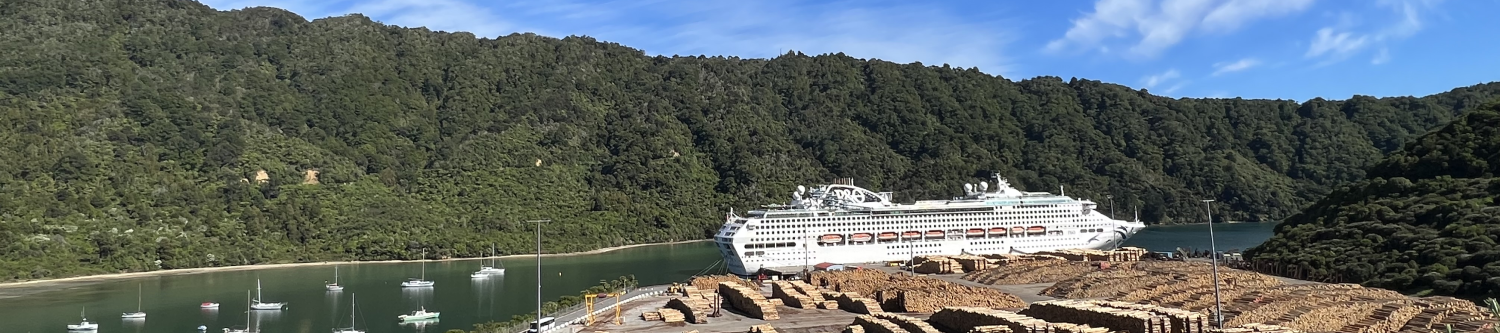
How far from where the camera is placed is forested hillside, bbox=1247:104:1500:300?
105 ft

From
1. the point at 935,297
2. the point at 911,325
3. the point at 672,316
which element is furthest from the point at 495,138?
the point at 911,325

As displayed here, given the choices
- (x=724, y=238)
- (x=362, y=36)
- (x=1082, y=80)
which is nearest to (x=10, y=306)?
(x=724, y=238)

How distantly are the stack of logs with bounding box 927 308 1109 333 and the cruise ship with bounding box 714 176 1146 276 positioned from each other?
36088 mm

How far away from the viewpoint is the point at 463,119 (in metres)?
143

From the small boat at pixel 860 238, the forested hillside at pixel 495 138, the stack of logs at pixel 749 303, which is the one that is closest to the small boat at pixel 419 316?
the stack of logs at pixel 749 303

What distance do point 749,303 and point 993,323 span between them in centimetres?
1031

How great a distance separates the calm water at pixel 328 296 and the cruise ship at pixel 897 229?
5.29m

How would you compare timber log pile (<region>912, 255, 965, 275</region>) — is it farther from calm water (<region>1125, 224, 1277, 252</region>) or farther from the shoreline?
the shoreline

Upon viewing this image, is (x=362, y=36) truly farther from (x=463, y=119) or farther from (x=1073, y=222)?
(x=1073, y=222)

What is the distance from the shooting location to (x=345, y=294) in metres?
59.4

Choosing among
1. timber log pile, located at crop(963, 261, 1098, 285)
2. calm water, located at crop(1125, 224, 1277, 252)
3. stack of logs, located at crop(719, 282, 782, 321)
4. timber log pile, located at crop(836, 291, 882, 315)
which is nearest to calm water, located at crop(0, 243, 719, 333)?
stack of logs, located at crop(719, 282, 782, 321)

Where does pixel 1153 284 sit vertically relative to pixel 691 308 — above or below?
above

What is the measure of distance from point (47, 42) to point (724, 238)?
110454mm

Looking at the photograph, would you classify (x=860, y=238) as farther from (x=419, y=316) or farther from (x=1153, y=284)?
(x=1153, y=284)
